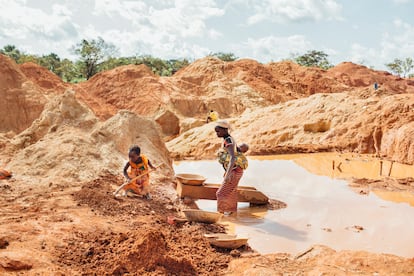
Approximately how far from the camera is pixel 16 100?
15883mm

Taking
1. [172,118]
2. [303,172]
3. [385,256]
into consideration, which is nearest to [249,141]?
[303,172]

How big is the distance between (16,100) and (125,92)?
40.3 ft

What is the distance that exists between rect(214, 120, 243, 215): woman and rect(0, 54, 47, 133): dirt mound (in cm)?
1183

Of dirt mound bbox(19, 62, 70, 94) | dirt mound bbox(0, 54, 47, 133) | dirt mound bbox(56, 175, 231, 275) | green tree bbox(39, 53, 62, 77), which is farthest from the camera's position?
green tree bbox(39, 53, 62, 77)

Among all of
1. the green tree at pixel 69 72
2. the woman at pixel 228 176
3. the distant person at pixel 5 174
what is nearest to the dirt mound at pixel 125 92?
the green tree at pixel 69 72

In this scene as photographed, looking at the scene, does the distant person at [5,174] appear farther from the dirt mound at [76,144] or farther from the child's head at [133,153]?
the child's head at [133,153]

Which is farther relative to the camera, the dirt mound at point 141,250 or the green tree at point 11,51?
the green tree at point 11,51

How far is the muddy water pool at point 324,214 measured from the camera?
5.10 m

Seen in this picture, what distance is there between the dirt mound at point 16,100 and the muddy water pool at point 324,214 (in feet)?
28.4

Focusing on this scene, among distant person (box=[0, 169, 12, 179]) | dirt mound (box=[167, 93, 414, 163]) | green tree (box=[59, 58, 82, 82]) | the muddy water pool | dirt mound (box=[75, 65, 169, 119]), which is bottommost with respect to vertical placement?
the muddy water pool

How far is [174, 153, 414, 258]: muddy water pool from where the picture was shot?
5102mm

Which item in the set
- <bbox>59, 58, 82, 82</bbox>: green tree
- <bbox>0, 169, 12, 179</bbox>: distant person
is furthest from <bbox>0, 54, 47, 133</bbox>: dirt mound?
<bbox>59, 58, 82, 82</bbox>: green tree

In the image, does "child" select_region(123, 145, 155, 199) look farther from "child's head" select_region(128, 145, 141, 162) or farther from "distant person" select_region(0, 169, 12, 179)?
"distant person" select_region(0, 169, 12, 179)

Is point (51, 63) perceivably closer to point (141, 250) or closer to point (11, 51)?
point (11, 51)
